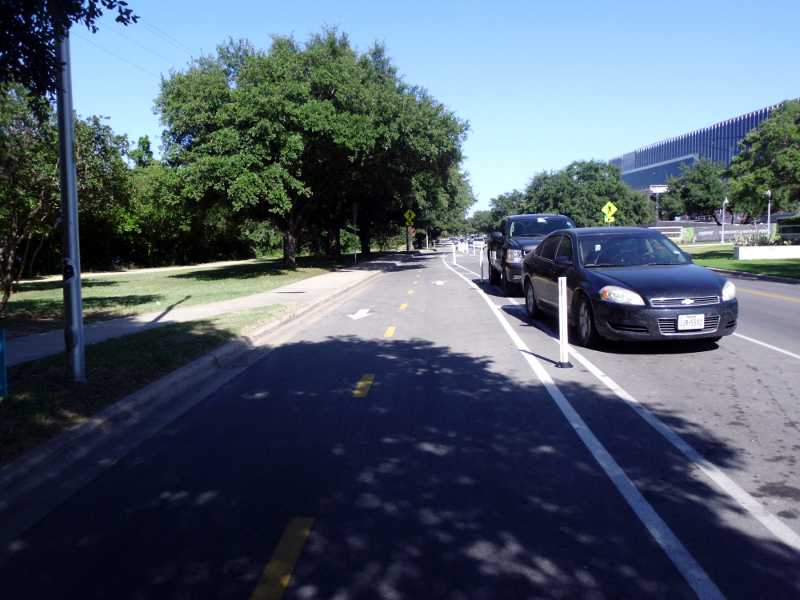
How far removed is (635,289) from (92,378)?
6.72 metres

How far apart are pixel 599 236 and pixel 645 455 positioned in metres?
6.61

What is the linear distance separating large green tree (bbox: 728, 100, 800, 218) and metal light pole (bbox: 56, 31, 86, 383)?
106 feet

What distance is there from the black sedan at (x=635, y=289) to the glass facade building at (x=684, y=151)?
256 ft

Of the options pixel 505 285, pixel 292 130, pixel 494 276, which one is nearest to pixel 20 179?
pixel 505 285

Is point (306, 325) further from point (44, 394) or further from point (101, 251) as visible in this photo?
point (101, 251)

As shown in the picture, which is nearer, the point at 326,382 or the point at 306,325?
the point at 326,382

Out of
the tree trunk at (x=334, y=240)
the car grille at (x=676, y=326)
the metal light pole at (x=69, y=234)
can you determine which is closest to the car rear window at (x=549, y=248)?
the car grille at (x=676, y=326)

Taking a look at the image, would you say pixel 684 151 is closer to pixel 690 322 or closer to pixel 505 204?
pixel 505 204

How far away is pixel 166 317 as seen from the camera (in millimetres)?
14945

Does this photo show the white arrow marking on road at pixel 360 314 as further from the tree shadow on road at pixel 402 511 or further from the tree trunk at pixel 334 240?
the tree trunk at pixel 334 240

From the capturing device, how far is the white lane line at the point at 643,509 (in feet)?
11.8

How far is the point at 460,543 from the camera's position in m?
4.08

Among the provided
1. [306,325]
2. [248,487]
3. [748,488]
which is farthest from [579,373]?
[306,325]

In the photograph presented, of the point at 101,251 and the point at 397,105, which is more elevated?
the point at 397,105
